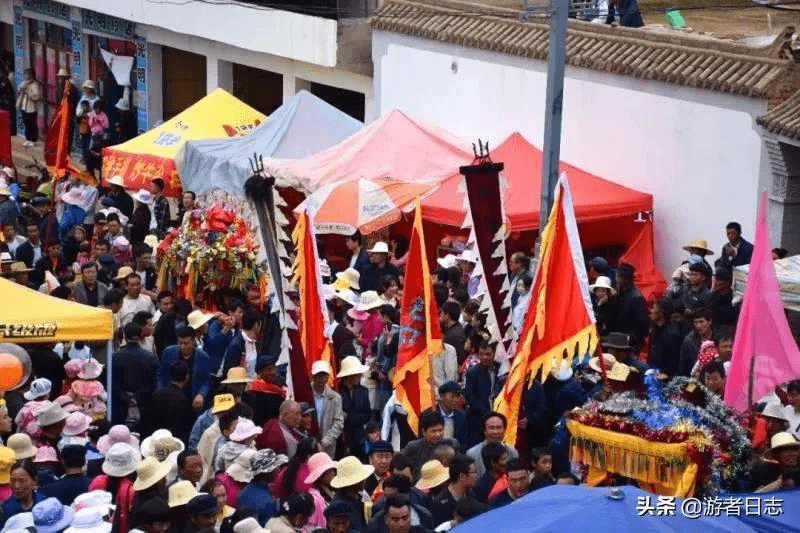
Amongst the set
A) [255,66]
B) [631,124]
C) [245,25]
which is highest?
[245,25]

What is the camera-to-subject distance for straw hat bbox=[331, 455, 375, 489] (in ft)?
32.0

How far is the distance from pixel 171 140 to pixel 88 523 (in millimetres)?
12338

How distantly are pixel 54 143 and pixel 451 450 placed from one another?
13.3 metres

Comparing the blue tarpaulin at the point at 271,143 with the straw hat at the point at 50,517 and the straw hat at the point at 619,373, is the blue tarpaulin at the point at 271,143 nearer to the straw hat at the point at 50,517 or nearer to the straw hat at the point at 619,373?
the straw hat at the point at 619,373

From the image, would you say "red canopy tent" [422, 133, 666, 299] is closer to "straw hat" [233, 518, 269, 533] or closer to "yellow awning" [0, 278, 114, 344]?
"yellow awning" [0, 278, 114, 344]

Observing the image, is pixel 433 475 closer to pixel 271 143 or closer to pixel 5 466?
pixel 5 466

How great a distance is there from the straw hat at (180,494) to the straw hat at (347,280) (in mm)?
5409

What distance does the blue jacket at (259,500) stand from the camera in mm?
9719

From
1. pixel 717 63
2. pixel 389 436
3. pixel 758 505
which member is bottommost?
pixel 389 436

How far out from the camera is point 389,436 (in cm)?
1212

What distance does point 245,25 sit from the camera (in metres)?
25.0

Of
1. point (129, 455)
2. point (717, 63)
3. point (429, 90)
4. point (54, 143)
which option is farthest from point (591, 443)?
point (54, 143)

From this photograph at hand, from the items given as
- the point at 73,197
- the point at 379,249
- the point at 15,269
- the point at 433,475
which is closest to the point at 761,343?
the point at 433,475

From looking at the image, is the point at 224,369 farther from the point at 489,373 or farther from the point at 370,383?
the point at 489,373
